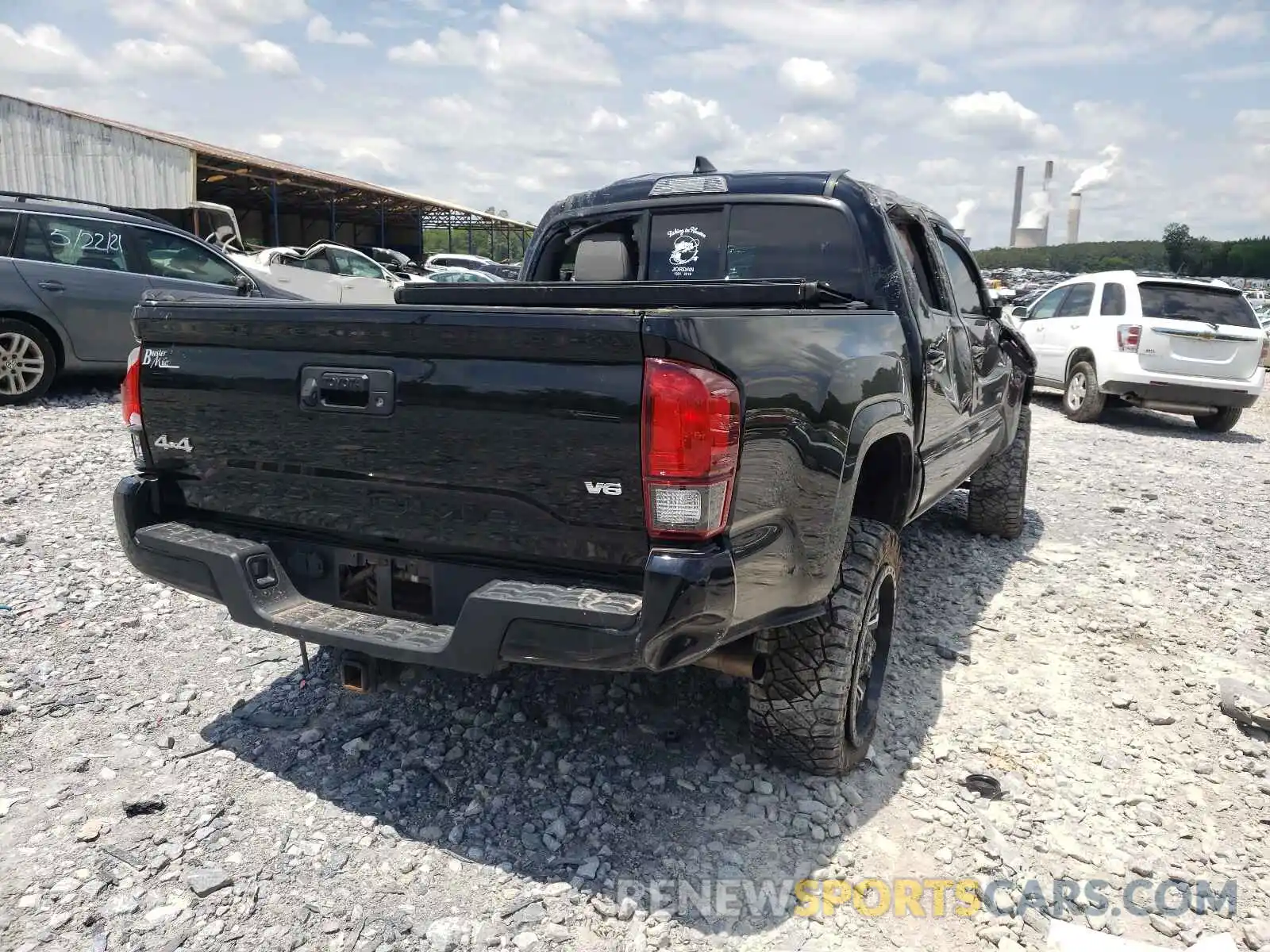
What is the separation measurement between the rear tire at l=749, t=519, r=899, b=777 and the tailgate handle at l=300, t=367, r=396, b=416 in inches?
50.9

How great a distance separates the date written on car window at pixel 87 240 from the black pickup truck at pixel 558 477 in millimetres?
5592

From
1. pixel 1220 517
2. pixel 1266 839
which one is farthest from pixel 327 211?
pixel 1266 839

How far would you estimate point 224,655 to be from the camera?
3688mm

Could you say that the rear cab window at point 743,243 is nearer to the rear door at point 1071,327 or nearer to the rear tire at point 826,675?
the rear tire at point 826,675

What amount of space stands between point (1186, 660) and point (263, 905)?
3.81 metres

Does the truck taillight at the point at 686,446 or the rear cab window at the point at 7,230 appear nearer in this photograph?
the truck taillight at the point at 686,446

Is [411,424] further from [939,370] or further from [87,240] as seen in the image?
[87,240]

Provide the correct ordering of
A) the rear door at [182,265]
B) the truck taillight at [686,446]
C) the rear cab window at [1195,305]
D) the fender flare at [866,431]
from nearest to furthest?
the truck taillight at [686,446]
the fender flare at [866,431]
the rear door at [182,265]
the rear cab window at [1195,305]

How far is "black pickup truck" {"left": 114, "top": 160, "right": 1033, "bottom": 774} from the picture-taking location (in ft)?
7.04

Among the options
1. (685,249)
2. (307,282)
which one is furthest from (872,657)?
(307,282)

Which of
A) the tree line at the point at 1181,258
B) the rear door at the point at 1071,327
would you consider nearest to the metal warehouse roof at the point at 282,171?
the rear door at the point at 1071,327

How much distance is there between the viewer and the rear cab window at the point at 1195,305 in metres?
9.79

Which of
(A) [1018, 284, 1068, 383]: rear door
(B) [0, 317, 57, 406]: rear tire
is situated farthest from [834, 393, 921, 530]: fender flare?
A: (A) [1018, 284, 1068, 383]: rear door

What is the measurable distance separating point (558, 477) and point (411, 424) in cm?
45
